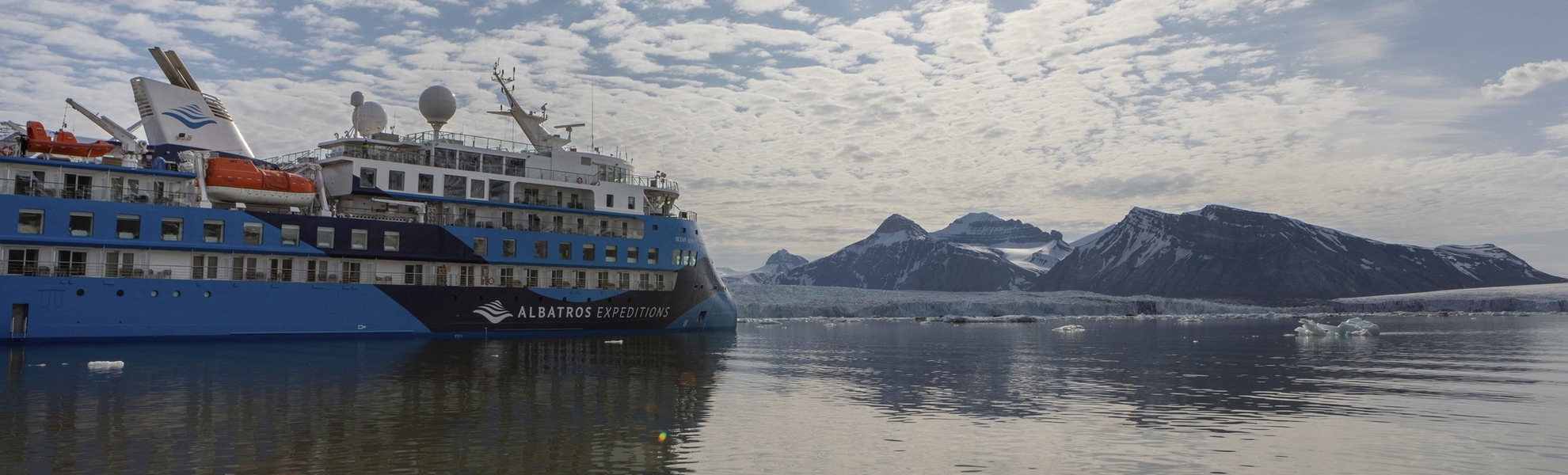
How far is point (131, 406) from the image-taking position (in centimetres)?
1805

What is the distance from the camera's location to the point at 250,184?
4169 centimetres

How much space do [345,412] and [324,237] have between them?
29.1m

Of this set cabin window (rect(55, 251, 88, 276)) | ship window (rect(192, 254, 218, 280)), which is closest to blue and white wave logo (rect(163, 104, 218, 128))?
ship window (rect(192, 254, 218, 280))

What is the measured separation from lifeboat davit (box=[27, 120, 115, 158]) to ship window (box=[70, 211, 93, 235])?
339 centimetres

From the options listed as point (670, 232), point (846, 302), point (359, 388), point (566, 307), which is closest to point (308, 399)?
point (359, 388)

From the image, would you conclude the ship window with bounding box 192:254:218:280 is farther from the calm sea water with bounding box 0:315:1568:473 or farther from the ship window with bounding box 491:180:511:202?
the ship window with bounding box 491:180:511:202

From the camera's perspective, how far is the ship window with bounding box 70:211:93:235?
37781 mm

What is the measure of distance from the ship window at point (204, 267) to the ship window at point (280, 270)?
2096 millimetres

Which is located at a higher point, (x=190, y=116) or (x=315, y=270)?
(x=190, y=116)

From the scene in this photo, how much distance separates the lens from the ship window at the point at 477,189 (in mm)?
49188

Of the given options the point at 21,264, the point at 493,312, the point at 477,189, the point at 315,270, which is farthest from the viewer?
the point at 477,189

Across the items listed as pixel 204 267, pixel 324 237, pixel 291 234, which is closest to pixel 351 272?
pixel 324 237

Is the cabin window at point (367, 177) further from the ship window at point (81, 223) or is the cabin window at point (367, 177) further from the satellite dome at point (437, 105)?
the ship window at point (81, 223)

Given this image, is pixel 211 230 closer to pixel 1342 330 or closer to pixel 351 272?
pixel 351 272
